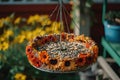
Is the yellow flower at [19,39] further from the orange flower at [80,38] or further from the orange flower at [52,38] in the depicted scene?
the orange flower at [80,38]

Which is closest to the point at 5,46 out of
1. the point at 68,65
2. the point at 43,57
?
the point at 43,57

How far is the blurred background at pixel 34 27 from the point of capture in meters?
6.04

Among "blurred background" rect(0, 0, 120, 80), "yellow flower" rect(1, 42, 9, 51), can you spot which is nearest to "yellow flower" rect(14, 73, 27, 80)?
"blurred background" rect(0, 0, 120, 80)

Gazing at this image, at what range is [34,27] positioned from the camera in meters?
6.75

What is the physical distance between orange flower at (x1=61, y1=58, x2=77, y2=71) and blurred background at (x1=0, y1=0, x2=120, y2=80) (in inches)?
62.0

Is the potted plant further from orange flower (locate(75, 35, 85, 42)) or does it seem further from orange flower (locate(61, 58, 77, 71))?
orange flower (locate(61, 58, 77, 71))

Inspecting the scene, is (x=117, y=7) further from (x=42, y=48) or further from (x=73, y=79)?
(x=42, y=48)

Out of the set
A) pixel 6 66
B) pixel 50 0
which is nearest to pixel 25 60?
pixel 6 66

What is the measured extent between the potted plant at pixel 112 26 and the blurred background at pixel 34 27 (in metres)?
0.01

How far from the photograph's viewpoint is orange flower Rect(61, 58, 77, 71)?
10.9 ft

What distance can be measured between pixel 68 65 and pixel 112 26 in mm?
2425

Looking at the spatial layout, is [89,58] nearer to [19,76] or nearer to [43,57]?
[43,57]

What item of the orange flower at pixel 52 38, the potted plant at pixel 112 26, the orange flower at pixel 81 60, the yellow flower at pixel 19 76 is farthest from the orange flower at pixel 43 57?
the yellow flower at pixel 19 76

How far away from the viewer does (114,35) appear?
568 cm
